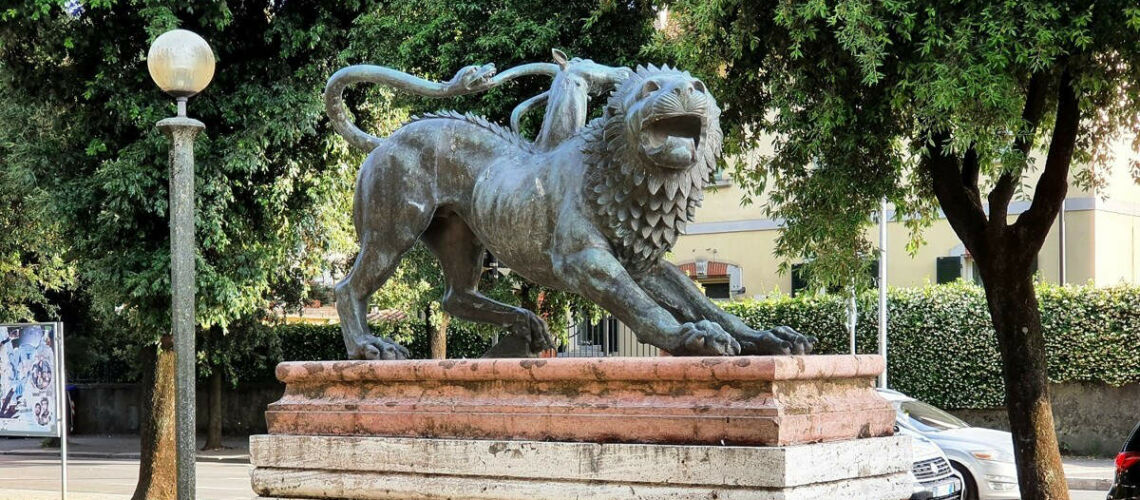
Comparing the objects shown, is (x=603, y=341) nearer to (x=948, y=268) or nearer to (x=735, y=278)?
(x=948, y=268)

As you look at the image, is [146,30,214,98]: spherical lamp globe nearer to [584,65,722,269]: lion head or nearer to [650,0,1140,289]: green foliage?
[584,65,722,269]: lion head

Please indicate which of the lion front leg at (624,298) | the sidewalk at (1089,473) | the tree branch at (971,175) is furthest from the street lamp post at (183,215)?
the sidewalk at (1089,473)

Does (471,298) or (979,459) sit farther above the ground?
(471,298)

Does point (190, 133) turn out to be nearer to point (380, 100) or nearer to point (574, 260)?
point (574, 260)

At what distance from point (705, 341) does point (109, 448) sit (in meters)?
27.9

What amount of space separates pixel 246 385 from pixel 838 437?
92.1 feet

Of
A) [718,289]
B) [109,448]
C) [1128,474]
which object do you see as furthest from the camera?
[109,448]

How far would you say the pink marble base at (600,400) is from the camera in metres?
5.20

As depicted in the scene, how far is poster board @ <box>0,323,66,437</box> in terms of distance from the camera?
1505 cm

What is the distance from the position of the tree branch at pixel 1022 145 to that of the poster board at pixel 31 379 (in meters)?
9.93

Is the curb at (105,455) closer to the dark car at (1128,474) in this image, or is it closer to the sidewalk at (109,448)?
the sidewalk at (109,448)

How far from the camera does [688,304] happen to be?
630cm

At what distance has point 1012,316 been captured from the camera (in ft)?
38.3

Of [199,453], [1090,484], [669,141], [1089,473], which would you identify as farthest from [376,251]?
[199,453]
